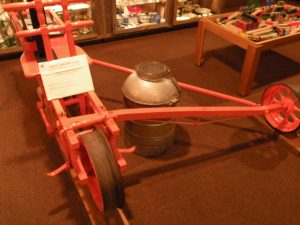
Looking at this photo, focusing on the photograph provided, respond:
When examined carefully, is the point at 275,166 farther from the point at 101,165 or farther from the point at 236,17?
the point at 236,17

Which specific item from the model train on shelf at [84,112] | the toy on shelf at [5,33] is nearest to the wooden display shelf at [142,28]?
the toy on shelf at [5,33]

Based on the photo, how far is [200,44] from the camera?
3291 millimetres

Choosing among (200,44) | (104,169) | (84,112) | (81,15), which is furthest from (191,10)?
(104,169)

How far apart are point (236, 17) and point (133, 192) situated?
227cm

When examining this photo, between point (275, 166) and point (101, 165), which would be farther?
point (275, 166)

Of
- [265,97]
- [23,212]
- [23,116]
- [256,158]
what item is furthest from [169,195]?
[23,116]

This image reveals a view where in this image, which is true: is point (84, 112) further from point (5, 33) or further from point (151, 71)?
point (5, 33)

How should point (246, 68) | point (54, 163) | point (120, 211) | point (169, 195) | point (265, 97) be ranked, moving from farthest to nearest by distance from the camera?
point (246, 68) < point (265, 97) < point (54, 163) < point (169, 195) < point (120, 211)

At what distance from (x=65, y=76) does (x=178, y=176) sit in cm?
102

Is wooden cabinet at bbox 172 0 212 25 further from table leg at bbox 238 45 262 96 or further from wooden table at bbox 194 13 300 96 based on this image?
table leg at bbox 238 45 262 96

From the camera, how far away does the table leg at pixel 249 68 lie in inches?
105

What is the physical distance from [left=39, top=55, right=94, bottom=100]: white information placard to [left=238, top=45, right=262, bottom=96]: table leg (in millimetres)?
1635

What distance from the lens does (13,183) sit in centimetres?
198

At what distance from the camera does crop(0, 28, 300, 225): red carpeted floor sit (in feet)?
5.96
